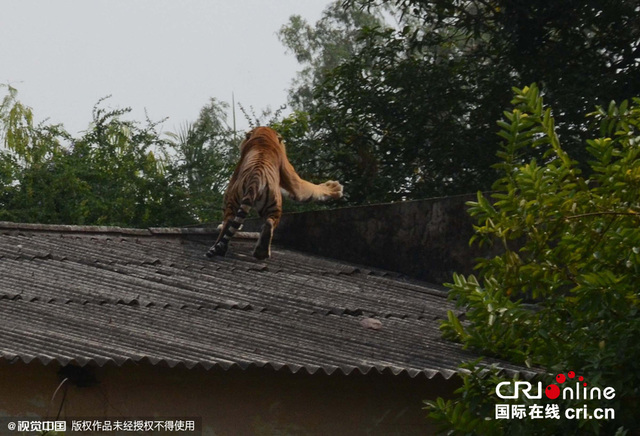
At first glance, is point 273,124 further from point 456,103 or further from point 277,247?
point 277,247

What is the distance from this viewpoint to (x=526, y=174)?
682cm

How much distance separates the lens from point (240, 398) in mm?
7449

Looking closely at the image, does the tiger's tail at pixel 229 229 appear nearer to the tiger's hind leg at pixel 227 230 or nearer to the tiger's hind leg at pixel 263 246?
the tiger's hind leg at pixel 227 230

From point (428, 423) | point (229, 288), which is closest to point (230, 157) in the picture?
point (229, 288)

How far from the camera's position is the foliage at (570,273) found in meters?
6.50

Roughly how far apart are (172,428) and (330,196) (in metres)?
6.16

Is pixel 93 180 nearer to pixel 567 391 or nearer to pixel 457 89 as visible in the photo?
pixel 457 89

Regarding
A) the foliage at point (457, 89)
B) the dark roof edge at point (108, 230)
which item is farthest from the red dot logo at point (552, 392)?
the foliage at point (457, 89)

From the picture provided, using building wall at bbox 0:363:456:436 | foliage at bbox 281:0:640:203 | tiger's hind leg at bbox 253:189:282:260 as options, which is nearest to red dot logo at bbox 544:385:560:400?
building wall at bbox 0:363:456:436

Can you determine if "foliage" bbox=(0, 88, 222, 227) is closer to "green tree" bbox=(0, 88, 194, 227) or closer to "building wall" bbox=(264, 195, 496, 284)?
"green tree" bbox=(0, 88, 194, 227)

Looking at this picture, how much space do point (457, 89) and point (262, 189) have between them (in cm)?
755

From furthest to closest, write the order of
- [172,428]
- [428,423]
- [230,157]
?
[230,157] < [428,423] < [172,428]

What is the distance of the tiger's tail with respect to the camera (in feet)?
36.8

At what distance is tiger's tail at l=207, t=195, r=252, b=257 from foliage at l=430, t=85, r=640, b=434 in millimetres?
4353
